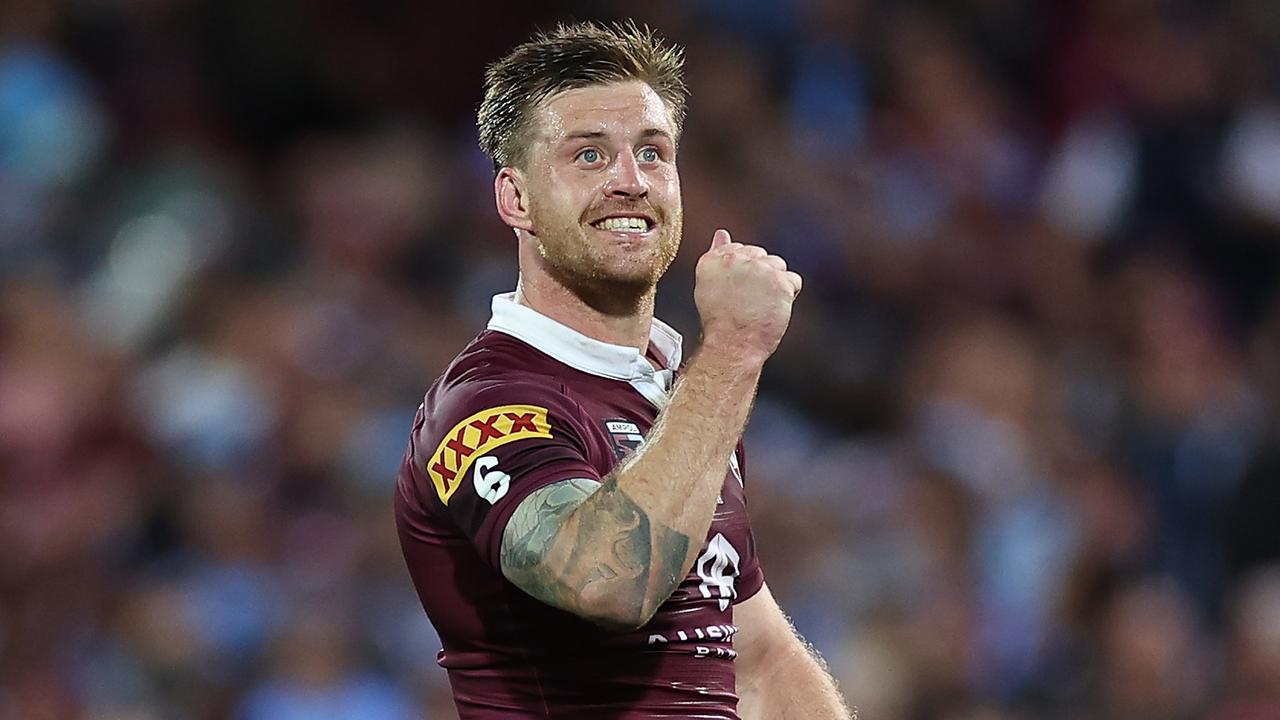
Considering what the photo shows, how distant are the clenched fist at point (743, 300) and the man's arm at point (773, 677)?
948mm

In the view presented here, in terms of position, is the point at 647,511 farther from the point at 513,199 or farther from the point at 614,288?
the point at 513,199

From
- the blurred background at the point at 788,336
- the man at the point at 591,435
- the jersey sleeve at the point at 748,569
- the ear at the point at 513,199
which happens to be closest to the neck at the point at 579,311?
the man at the point at 591,435

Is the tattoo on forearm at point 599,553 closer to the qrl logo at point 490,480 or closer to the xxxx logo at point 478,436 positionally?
the qrl logo at point 490,480

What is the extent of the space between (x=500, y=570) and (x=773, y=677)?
1127 millimetres

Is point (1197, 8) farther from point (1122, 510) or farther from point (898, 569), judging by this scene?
point (898, 569)

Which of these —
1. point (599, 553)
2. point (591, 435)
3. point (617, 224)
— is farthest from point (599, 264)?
point (599, 553)

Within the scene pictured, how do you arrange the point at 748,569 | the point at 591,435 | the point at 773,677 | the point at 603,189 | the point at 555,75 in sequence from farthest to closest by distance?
the point at 773,677 → the point at 748,569 → the point at 555,75 → the point at 603,189 → the point at 591,435

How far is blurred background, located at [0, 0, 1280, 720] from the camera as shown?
861cm

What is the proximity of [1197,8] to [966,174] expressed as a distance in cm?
194

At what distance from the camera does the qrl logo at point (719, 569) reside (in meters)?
4.11

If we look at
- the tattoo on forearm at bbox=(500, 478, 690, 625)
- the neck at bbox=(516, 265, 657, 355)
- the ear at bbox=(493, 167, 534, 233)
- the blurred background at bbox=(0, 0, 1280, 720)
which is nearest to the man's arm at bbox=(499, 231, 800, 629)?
the tattoo on forearm at bbox=(500, 478, 690, 625)

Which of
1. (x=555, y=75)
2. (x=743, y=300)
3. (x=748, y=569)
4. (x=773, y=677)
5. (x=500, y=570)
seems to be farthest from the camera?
(x=773, y=677)

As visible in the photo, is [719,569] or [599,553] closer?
[599,553]

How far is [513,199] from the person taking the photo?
13.9 feet
